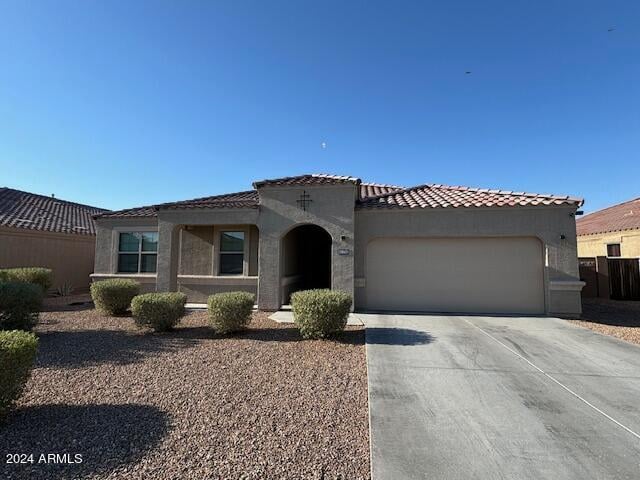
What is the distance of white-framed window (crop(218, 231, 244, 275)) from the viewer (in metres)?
12.7

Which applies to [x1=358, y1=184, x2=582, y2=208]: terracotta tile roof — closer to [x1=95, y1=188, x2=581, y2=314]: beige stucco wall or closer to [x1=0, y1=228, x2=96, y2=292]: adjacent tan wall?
[x1=95, y1=188, x2=581, y2=314]: beige stucco wall

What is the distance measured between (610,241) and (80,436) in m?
25.6

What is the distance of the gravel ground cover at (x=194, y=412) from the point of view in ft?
10.3

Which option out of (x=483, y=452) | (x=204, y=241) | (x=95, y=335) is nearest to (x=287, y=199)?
(x=204, y=241)

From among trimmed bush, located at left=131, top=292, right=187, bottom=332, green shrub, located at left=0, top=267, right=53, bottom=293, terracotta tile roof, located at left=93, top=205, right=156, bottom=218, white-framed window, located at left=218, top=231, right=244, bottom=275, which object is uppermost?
terracotta tile roof, located at left=93, top=205, right=156, bottom=218

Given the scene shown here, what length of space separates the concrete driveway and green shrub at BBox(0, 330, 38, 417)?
4.20 metres

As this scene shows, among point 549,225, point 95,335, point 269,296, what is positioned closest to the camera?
point 95,335

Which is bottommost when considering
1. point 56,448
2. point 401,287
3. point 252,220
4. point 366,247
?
point 56,448

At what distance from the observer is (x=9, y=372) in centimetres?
386

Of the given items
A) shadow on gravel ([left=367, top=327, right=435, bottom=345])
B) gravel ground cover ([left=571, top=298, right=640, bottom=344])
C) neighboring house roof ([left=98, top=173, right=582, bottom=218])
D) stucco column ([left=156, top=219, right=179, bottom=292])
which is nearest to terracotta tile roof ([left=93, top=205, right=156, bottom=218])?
neighboring house roof ([left=98, top=173, right=582, bottom=218])

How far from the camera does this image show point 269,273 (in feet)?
37.3

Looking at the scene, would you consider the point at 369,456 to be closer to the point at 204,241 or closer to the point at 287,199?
the point at 287,199

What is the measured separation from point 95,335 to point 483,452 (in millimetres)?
8607

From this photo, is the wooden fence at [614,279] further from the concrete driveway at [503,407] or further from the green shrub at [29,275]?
the green shrub at [29,275]
